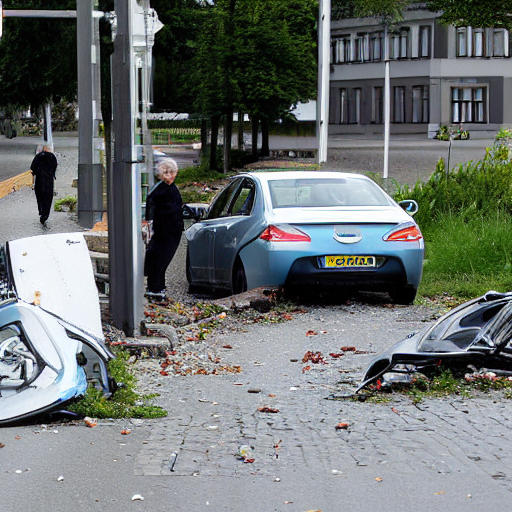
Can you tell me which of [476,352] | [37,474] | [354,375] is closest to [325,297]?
[354,375]

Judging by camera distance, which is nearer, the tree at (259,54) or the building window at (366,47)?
the tree at (259,54)

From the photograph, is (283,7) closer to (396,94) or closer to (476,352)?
(396,94)

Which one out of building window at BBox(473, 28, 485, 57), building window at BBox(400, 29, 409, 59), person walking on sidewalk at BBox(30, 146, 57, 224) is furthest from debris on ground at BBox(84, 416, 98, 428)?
building window at BBox(473, 28, 485, 57)

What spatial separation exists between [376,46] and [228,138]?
52.6ft

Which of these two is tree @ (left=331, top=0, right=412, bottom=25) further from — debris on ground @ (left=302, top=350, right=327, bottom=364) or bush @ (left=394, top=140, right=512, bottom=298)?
debris on ground @ (left=302, top=350, right=327, bottom=364)

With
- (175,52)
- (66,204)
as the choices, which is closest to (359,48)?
(175,52)

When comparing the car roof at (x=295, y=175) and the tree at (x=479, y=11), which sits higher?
the tree at (x=479, y=11)

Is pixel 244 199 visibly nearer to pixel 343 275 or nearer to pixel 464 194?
pixel 343 275

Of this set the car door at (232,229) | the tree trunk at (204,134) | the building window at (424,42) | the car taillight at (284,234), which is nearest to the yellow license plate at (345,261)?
the car taillight at (284,234)

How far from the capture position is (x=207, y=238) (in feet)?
43.4

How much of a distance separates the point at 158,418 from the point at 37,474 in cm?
129

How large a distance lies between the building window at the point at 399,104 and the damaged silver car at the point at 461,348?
140ft

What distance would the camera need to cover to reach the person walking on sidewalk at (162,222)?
1220 cm

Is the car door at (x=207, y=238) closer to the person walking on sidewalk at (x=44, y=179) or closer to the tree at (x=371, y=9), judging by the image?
the person walking on sidewalk at (x=44, y=179)
